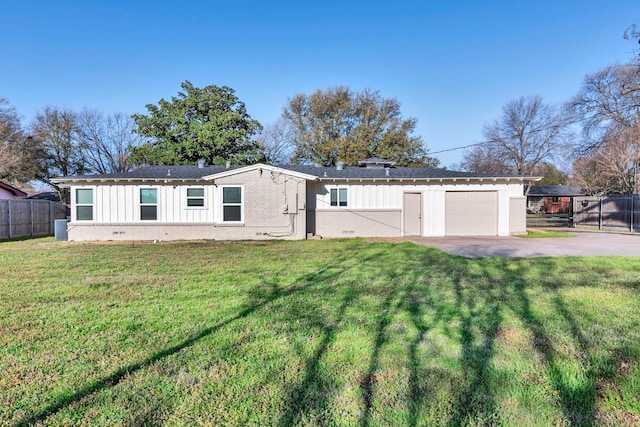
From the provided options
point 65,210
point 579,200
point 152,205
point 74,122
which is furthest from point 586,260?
point 74,122

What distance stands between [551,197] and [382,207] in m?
37.2

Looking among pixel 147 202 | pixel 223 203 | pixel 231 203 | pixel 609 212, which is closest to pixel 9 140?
pixel 147 202

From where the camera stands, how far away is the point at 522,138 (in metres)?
33.8

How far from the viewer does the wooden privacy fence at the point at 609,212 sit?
697 inches

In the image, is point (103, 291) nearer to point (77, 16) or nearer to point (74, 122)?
point (77, 16)

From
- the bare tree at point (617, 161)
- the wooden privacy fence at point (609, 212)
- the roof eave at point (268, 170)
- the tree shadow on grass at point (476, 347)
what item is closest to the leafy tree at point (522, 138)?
the bare tree at point (617, 161)

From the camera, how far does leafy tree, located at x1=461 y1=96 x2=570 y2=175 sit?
32719 mm

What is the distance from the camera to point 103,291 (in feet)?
18.0

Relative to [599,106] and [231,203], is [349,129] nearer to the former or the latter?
[599,106]

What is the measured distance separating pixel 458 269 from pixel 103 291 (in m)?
6.53

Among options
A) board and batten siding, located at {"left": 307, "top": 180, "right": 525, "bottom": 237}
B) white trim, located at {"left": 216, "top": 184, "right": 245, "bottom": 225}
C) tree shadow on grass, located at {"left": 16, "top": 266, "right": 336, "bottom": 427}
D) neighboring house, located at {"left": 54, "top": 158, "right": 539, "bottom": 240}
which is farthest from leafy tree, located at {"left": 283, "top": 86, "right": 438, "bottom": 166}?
tree shadow on grass, located at {"left": 16, "top": 266, "right": 336, "bottom": 427}

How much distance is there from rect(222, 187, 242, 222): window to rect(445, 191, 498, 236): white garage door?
8680mm

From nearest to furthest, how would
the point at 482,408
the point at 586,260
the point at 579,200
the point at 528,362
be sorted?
the point at 482,408 → the point at 528,362 → the point at 586,260 → the point at 579,200

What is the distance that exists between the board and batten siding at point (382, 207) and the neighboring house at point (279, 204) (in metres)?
0.04
